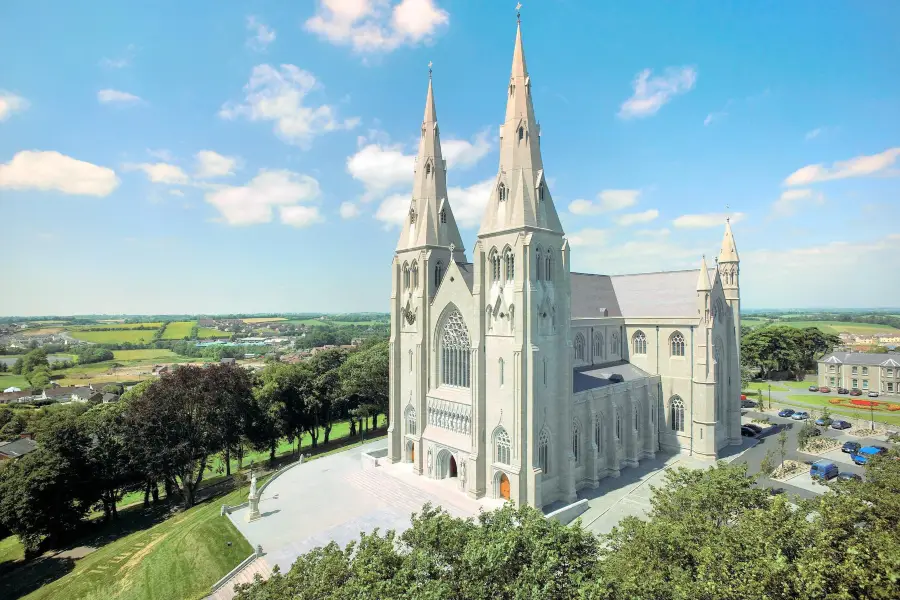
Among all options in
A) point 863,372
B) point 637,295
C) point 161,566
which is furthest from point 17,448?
point 863,372

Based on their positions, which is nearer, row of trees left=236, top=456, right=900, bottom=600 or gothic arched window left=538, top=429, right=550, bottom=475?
row of trees left=236, top=456, right=900, bottom=600

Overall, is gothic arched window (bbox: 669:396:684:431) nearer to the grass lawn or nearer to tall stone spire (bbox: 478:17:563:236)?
tall stone spire (bbox: 478:17:563:236)

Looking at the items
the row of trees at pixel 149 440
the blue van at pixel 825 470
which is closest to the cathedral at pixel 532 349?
the blue van at pixel 825 470

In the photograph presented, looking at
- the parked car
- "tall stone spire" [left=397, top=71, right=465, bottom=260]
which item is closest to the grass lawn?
"tall stone spire" [left=397, top=71, right=465, bottom=260]

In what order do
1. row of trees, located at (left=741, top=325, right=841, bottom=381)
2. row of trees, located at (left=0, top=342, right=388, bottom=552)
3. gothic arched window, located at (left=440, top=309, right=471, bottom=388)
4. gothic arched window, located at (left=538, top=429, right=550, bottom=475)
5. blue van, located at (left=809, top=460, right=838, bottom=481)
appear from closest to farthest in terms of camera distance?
gothic arched window, located at (left=538, top=429, right=550, bottom=475) → row of trees, located at (left=0, top=342, right=388, bottom=552) → gothic arched window, located at (left=440, top=309, right=471, bottom=388) → blue van, located at (left=809, top=460, right=838, bottom=481) → row of trees, located at (left=741, top=325, right=841, bottom=381)

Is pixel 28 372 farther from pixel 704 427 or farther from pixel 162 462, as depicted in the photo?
pixel 704 427

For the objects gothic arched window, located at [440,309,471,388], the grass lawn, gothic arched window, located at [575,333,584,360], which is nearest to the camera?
the grass lawn
